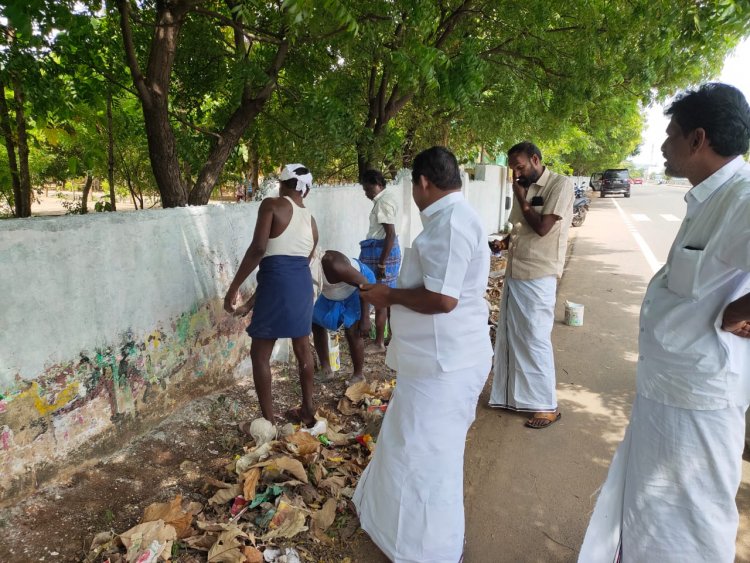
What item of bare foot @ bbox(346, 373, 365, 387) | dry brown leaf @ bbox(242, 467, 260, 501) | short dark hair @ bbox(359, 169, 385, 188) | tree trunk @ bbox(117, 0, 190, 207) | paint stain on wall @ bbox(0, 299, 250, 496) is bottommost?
dry brown leaf @ bbox(242, 467, 260, 501)

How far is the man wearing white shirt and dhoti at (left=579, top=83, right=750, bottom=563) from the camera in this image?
66.6 inches

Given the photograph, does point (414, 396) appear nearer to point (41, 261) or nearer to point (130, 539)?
point (130, 539)

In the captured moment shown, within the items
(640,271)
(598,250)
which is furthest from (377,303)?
(598,250)

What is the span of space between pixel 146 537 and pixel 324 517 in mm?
839

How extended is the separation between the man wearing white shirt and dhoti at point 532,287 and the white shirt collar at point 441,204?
158 cm

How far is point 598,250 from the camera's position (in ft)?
39.0

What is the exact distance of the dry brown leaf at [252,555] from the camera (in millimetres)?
2346

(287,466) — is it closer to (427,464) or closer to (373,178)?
(427,464)

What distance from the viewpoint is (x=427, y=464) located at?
221 centimetres

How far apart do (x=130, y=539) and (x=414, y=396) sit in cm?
144

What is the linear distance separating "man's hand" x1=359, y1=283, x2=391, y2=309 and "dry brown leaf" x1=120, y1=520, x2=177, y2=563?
146 cm

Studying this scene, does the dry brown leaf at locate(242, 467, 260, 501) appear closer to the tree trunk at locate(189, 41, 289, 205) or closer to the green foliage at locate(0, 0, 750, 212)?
the green foliage at locate(0, 0, 750, 212)

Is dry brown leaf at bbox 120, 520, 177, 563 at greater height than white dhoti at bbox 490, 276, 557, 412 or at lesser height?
lesser

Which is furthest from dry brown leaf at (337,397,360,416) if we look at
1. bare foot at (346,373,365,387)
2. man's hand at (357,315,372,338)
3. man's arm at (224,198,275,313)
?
man's arm at (224,198,275,313)
